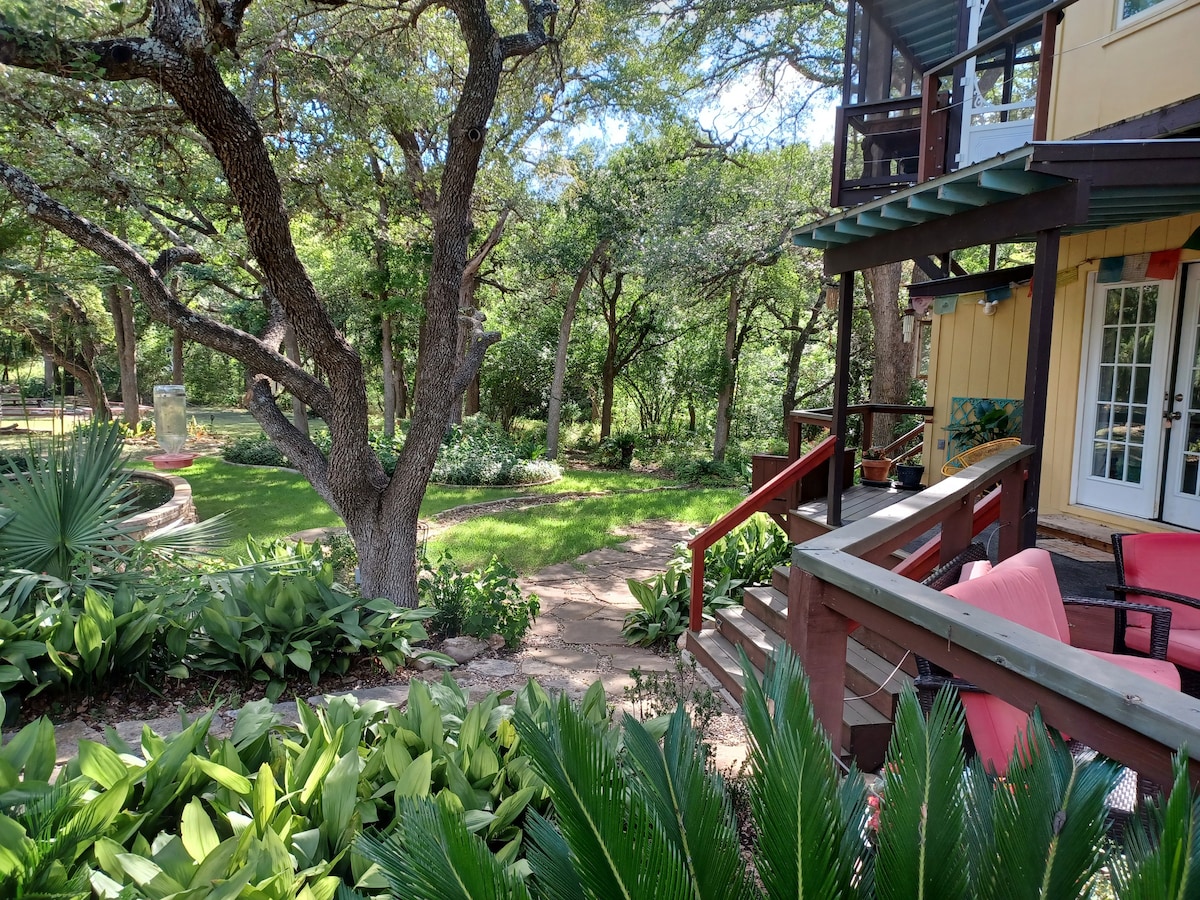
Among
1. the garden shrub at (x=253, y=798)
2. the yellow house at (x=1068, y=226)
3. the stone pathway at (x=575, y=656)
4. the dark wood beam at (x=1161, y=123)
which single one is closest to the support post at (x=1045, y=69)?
the yellow house at (x=1068, y=226)

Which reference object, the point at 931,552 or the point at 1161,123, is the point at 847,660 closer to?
the point at 931,552

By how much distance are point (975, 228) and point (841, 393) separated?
1.46 m

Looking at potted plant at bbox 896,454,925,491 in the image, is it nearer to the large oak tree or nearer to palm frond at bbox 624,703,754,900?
the large oak tree

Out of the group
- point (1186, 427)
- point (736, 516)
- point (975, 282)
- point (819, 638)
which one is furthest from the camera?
point (975, 282)

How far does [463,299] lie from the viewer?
1513cm

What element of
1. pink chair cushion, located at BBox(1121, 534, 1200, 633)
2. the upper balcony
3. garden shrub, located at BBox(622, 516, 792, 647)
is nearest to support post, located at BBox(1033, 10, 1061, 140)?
the upper balcony

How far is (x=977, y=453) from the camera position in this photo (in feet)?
20.0

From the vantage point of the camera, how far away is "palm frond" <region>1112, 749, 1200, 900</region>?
81cm

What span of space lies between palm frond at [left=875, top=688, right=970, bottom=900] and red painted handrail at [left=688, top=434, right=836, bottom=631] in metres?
4.13

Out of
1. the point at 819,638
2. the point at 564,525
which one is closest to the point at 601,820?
the point at 819,638

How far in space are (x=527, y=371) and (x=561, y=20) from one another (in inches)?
446

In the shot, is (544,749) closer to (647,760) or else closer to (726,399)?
(647,760)

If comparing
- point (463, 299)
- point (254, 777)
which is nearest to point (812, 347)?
point (463, 299)

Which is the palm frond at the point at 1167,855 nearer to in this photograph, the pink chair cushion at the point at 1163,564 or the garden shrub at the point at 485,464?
the pink chair cushion at the point at 1163,564
